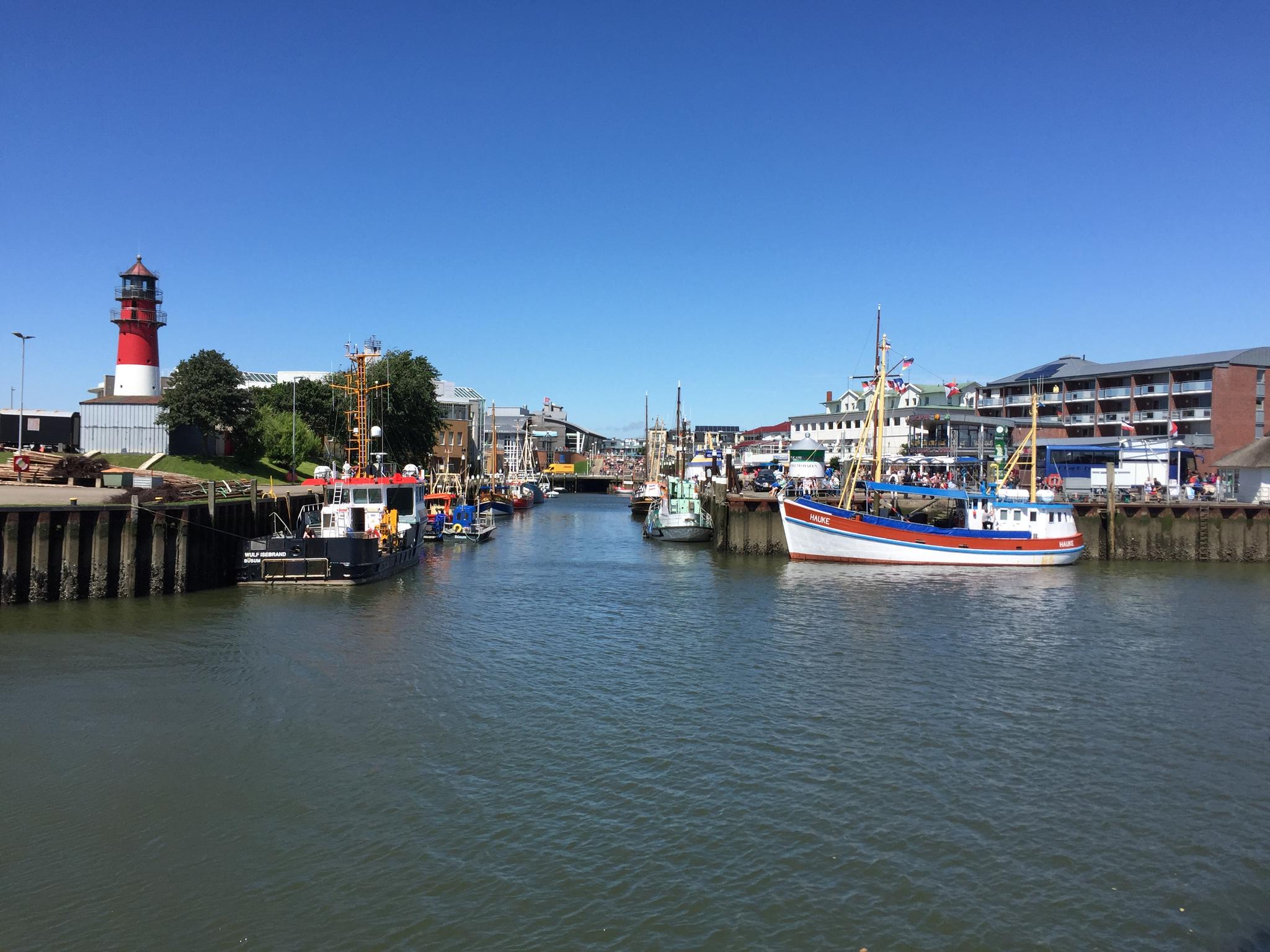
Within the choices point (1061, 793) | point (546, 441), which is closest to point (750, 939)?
point (1061, 793)

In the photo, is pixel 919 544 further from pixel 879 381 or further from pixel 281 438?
pixel 281 438

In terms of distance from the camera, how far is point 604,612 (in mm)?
32500

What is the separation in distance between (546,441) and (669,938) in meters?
180

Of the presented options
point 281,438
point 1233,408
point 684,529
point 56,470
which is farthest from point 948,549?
point 281,438

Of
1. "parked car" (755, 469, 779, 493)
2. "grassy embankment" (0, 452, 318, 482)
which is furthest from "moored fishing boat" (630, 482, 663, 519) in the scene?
"grassy embankment" (0, 452, 318, 482)

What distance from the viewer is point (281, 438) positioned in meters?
67.9

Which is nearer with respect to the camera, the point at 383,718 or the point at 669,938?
the point at 669,938

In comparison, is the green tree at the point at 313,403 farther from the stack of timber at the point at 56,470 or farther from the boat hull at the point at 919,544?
the boat hull at the point at 919,544

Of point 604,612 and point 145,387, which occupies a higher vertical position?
point 145,387

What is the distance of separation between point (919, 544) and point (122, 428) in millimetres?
54423

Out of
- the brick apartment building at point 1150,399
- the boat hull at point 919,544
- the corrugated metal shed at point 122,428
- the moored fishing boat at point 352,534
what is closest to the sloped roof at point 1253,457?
the brick apartment building at point 1150,399

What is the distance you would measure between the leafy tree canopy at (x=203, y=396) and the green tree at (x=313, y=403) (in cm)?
1340

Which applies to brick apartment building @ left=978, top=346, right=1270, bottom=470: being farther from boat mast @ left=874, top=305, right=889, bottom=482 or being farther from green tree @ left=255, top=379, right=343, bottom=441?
green tree @ left=255, top=379, right=343, bottom=441

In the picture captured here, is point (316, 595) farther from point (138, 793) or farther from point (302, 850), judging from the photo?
point (302, 850)
